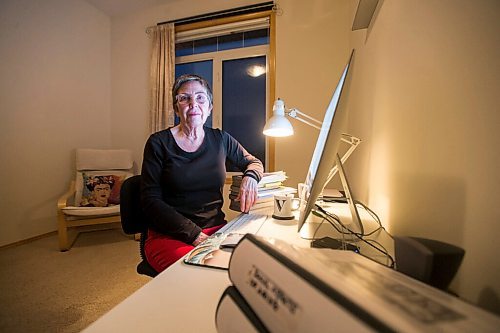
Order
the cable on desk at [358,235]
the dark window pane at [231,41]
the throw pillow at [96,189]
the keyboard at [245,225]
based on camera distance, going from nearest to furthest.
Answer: the cable on desk at [358,235]
the keyboard at [245,225]
the throw pillow at [96,189]
the dark window pane at [231,41]

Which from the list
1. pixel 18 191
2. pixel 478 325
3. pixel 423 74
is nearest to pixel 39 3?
pixel 18 191

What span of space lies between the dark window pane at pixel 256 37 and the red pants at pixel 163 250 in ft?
8.42

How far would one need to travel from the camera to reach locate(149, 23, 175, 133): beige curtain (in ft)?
9.49

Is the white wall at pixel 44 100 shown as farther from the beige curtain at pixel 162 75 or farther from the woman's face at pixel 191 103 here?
the woman's face at pixel 191 103

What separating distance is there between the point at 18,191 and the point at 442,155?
3451 millimetres

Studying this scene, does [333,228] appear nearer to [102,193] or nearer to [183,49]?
[102,193]

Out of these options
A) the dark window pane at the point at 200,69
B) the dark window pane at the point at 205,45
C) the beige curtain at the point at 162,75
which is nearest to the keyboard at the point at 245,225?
the dark window pane at the point at 200,69

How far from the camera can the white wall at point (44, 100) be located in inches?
90.8

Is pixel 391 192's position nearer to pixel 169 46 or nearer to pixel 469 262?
pixel 469 262

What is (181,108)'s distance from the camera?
3.73ft

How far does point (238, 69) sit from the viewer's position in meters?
2.86

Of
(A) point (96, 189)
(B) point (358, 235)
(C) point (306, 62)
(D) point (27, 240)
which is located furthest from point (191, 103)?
(D) point (27, 240)

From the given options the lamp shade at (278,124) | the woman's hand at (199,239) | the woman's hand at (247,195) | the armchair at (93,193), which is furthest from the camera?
the armchair at (93,193)

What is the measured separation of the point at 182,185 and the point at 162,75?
2.41m
